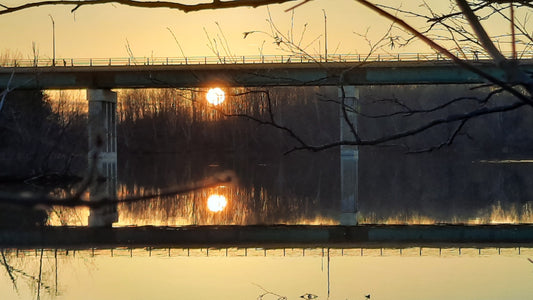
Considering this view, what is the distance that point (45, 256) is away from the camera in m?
16.5

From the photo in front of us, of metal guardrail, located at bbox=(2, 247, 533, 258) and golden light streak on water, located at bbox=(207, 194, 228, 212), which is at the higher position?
metal guardrail, located at bbox=(2, 247, 533, 258)

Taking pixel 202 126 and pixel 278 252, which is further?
pixel 202 126

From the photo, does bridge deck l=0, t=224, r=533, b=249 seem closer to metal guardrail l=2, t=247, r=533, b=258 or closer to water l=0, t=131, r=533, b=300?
metal guardrail l=2, t=247, r=533, b=258

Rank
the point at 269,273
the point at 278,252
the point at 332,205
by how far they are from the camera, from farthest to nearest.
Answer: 1. the point at 332,205
2. the point at 278,252
3. the point at 269,273

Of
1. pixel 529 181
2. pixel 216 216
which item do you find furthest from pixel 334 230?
pixel 529 181

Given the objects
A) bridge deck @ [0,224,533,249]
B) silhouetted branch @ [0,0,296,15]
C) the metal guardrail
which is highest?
silhouetted branch @ [0,0,296,15]

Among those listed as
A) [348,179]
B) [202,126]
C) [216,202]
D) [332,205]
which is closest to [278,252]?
[332,205]

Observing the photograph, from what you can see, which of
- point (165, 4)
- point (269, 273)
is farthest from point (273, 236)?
point (165, 4)

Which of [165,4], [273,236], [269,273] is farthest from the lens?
[273,236]

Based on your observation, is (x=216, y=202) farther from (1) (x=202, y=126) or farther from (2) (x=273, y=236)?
(1) (x=202, y=126)

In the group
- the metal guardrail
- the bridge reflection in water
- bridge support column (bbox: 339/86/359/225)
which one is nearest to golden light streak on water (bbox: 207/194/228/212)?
bridge support column (bbox: 339/86/359/225)

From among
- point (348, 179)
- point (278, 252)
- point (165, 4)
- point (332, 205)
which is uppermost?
point (165, 4)

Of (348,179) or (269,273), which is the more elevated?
(348,179)

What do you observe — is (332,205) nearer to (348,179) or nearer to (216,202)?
(216,202)
